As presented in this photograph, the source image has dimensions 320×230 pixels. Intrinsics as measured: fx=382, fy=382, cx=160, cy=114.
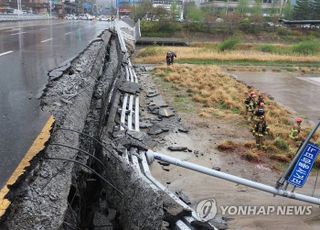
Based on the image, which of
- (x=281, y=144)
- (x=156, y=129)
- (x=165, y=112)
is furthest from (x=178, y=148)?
Result: (x=165, y=112)

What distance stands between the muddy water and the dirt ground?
6.52 meters

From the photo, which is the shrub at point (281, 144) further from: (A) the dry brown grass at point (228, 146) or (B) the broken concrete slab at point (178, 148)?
(B) the broken concrete slab at point (178, 148)

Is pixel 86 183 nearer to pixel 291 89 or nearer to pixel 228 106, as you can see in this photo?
pixel 228 106

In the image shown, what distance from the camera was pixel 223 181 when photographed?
379 inches

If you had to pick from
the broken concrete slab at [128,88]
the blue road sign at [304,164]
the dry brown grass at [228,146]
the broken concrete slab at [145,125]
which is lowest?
the dry brown grass at [228,146]

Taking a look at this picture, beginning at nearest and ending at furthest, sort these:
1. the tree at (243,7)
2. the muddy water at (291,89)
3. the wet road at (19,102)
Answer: the wet road at (19,102) → the muddy water at (291,89) → the tree at (243,7)

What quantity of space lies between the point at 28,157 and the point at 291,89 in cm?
A: 2451

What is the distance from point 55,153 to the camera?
14.1 feet

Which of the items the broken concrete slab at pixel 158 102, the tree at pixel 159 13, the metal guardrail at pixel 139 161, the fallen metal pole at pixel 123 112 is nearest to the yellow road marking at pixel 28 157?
the metal guardrail at pixel 139 161

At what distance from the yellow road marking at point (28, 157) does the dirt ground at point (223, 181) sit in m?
4.28

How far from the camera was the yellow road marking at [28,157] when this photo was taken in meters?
3.02

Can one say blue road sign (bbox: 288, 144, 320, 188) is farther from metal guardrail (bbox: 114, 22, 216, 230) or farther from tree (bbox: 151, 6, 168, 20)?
tree (bbox: 151, 6, 168, 20)

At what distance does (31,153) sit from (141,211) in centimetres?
133

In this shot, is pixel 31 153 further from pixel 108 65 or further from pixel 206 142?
pixel 206 142
